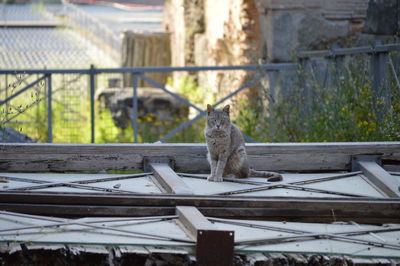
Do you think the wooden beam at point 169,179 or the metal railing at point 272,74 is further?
the metal railing at point 272,74

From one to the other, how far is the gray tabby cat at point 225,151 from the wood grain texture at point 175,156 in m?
0.14

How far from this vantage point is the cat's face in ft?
19.1

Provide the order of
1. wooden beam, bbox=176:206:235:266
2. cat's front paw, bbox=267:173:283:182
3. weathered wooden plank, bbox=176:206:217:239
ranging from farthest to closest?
cat's front paw, bbox=267:173:283:182
weathered wooden plank, bbox=176:206:217:239
wooden beam, bbox=176:206:235:266

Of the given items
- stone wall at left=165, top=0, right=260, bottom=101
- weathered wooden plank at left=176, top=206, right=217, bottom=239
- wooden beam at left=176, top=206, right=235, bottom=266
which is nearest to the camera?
wooden beam at left=176, top=206, right=235, bottom=266

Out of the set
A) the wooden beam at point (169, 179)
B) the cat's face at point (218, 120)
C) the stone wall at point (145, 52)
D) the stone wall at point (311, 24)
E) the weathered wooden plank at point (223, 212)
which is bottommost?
the weathered wooden plank at point (223, 212)

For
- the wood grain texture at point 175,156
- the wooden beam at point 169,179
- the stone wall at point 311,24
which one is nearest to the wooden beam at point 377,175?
the wood grain texture at point 175,156

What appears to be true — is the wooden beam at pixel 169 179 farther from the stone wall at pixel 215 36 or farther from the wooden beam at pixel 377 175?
the stone wall at pixel 215 36

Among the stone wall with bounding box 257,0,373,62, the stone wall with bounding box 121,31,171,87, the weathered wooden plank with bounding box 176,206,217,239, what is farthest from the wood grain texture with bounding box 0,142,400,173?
the stone wall with bounding box 121,31,171,87

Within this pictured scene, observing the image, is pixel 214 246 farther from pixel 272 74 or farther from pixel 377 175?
pixel 272 74

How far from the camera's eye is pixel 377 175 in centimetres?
539

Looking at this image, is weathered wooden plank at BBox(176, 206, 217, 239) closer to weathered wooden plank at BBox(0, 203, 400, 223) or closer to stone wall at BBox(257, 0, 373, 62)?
weathered wooden plank at BBox(0, 203, 400, 223)

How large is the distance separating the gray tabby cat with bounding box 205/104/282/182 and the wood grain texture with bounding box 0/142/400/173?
14 cm

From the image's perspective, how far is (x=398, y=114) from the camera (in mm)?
6574

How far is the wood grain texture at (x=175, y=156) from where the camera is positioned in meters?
5.67
